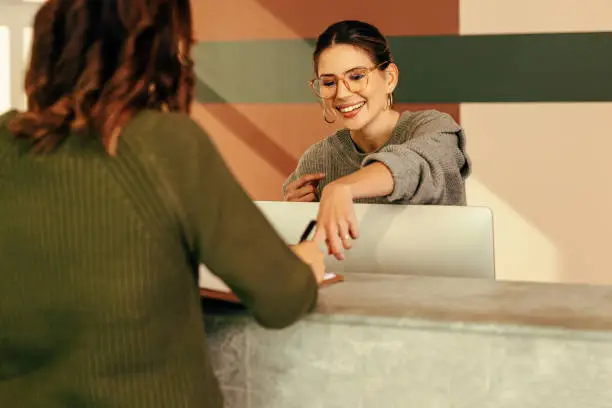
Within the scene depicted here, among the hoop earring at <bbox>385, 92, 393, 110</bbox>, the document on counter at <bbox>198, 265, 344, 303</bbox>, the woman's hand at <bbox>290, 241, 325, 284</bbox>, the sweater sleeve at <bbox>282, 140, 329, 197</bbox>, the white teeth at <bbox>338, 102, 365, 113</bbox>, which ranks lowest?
the document on counter at <bbox>198, 265, 344, 303</bbox>

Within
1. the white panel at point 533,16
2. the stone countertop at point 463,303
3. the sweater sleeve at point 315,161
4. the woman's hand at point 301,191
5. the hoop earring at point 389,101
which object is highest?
the white panel at point 533,16

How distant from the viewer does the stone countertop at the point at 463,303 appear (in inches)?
36.0

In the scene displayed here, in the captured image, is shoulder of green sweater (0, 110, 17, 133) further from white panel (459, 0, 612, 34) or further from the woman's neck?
white panel (459, 0, 612, 34)

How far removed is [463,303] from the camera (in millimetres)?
1009

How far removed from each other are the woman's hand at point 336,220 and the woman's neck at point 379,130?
1042 mm

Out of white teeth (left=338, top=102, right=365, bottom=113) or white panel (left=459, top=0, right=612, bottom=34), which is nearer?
white teeth (left=338, top=102, right=365, bottom=113)

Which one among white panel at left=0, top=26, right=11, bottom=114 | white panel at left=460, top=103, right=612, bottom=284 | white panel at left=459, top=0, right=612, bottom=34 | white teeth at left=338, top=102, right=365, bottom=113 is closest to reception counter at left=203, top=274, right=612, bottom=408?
white teeth at left=338, top=102, right=365, bottom=113

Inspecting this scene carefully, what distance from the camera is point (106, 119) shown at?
0.78m

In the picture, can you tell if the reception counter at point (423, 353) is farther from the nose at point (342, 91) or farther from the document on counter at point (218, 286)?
the nose at point (342, 91)

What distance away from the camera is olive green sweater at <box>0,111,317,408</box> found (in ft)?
2.55

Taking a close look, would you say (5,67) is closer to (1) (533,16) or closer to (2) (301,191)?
(2) (301,191)

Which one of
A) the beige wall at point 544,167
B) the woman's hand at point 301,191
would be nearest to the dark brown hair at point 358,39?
the woman's hand at point 301,191

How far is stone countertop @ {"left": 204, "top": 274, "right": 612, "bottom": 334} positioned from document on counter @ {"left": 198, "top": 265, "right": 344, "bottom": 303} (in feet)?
0.05

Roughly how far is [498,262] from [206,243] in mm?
2696
